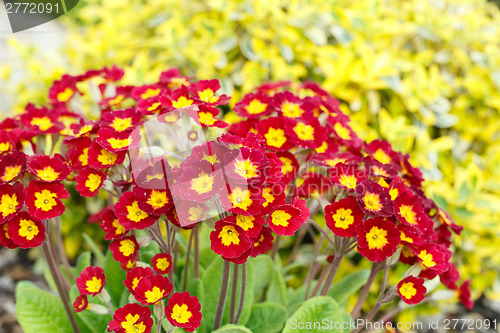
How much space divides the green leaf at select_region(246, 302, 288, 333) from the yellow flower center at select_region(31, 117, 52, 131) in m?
0.72

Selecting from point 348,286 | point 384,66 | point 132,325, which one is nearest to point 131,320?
point 132,325

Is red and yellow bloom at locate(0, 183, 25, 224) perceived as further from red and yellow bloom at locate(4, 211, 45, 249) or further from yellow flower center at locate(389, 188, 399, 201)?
yellow flower center at locate(389, 188, 399, 201)

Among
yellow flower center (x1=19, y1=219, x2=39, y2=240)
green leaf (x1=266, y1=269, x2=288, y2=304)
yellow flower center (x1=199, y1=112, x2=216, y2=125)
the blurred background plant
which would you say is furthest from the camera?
the blurred background plant

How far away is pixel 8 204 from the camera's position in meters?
0.92

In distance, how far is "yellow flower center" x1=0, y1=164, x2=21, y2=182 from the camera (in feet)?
3.03

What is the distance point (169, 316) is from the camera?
0.86 meters

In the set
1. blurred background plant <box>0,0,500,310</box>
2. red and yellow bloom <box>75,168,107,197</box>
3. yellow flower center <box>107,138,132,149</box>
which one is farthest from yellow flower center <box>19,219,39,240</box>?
blurred background plant <box>0,0,500,310</box>

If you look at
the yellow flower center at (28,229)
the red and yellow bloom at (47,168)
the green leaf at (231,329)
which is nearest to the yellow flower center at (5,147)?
the red and yellow bloom at (47,168)

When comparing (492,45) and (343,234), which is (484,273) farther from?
(343,234)

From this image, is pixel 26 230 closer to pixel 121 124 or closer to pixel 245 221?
pixel 121 124

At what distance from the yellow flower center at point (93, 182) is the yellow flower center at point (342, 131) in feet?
1.94

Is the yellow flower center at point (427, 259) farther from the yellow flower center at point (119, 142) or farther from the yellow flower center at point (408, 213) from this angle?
the yellow flower center at point (119, 142)

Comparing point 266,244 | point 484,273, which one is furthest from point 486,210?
point 266,244

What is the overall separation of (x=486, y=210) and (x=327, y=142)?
125 cm
